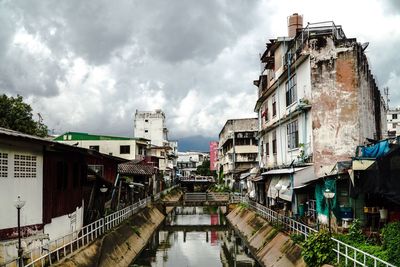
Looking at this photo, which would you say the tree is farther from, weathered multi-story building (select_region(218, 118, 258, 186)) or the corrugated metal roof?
weathered multi-story building (select_region(218, 118, 258, 186))

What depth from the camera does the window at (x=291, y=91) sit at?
96.9 ft

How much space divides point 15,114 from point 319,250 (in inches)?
1450

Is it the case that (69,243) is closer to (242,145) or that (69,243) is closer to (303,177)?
(303,177)

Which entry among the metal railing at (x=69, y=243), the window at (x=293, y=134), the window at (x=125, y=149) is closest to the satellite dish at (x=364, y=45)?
the window at (x=293, y=134)

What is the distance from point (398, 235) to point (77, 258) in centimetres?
1328

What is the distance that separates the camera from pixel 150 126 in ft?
351

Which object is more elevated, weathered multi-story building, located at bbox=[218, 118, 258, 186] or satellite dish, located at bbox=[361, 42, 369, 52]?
satellite dish, located at bbox=[361, 42, 369, 52]

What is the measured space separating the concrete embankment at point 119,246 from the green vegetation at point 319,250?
9.82m

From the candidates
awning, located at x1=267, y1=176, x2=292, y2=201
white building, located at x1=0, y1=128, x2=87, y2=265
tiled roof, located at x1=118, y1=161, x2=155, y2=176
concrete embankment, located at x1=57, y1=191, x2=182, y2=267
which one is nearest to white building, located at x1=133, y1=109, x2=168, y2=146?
tiled roof, located at x1=118, y1=161, x2=155, y2=176

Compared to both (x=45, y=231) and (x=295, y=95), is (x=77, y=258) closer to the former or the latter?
(x=45, y=231)

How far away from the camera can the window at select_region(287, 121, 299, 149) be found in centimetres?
2950

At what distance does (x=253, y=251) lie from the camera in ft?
98.9

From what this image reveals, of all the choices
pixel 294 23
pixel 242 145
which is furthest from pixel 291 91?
pixel 242 145

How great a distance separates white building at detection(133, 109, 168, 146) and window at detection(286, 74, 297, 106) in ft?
252
